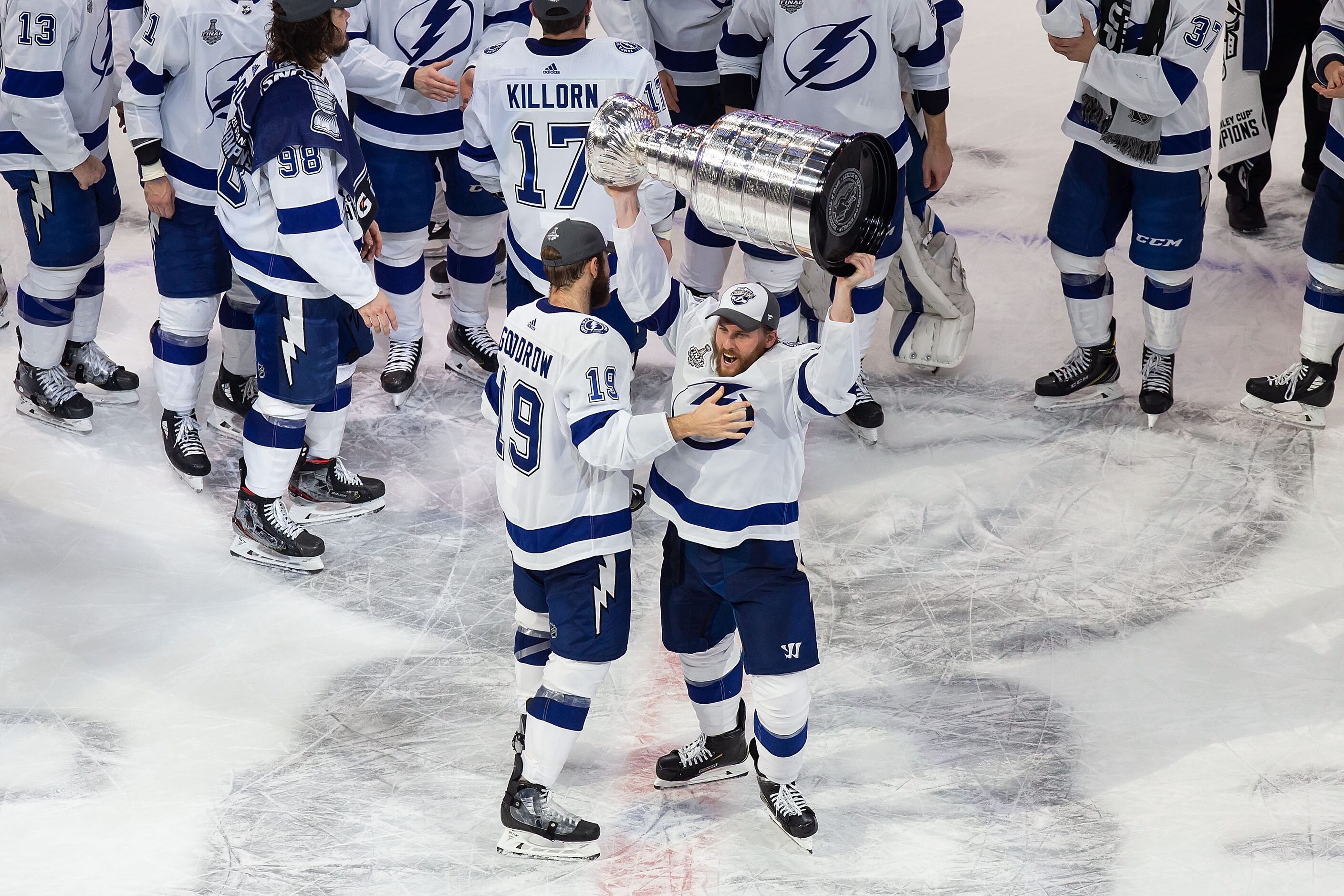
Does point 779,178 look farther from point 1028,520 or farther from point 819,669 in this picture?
point 1028,520

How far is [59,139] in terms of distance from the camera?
454 centimetres

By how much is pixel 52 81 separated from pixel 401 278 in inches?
49.8

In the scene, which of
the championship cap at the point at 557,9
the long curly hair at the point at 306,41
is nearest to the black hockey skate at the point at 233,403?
the long curly hair at the point at 306,41

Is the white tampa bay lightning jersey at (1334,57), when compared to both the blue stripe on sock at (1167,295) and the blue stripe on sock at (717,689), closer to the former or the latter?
the blue stripe on sock at (1167,295)

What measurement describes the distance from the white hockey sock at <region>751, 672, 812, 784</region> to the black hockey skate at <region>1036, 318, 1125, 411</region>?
89.7 inches

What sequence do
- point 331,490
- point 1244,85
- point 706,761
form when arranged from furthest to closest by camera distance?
point 1244,85
point 331,490
point 706,761

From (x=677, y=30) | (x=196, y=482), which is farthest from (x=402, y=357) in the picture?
(x=677, y=30)

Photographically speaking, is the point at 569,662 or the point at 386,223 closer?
the point at 569,662

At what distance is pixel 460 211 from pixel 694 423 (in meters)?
2.52

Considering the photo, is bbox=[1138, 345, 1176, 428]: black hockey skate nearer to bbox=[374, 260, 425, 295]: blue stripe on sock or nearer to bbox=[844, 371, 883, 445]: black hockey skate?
bbox=[844, 371, 883, 445]: black hockey skate

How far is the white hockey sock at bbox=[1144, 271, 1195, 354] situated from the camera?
5.00m

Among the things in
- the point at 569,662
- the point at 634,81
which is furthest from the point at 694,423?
the point at 634,81

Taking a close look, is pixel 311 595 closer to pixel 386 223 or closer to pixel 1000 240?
pixel 386 223

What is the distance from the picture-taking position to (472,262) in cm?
533
